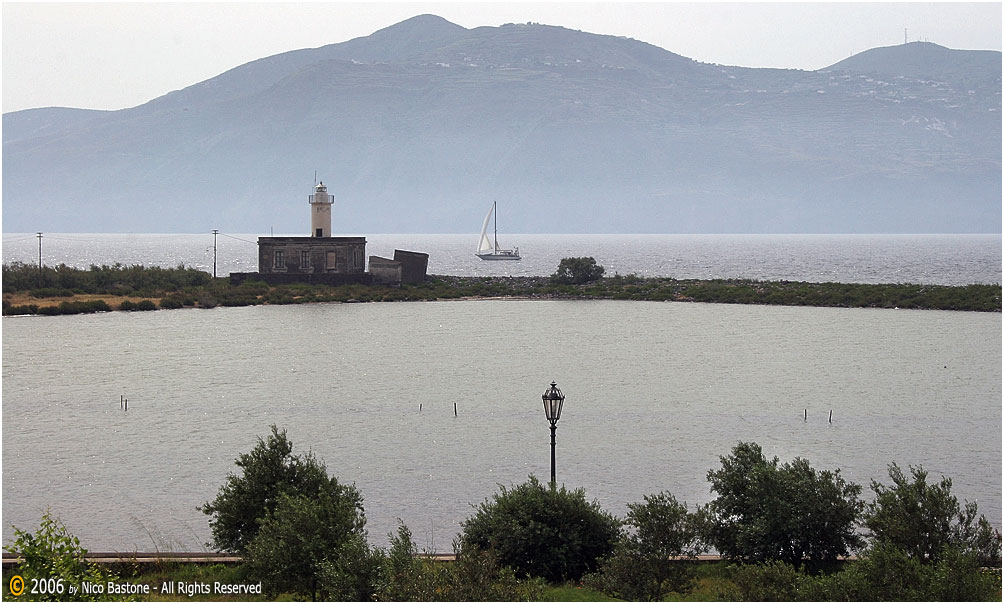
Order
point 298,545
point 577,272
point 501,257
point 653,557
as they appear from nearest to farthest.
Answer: point 298,545 < point 653,557 < point 577,272 < point 501,257

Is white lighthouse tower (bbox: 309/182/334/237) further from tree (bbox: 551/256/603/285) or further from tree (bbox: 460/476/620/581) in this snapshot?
tree (bbox: 460/476/620/581)

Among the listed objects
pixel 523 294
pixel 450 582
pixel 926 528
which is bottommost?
pixel 450 582

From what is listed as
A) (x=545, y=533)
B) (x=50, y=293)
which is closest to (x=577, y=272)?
(x=50, y=293)

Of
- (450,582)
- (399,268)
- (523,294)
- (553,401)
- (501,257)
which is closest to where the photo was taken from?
(450,582)

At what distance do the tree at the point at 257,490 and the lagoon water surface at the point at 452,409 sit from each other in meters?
1.28

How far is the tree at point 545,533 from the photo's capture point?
38.2 ft

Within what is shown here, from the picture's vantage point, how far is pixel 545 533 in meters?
11.7

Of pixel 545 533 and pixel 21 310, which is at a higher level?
pixel 21 310

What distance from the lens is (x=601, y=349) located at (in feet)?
116

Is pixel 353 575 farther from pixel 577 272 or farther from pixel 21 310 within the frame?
pixel 577 272

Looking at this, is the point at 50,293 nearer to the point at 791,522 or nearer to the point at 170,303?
the point at 170,303

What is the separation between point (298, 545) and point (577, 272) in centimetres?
5568

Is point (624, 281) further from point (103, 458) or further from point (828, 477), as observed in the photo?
point (828, 477)

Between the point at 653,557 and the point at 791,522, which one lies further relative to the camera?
the point at 791,522
